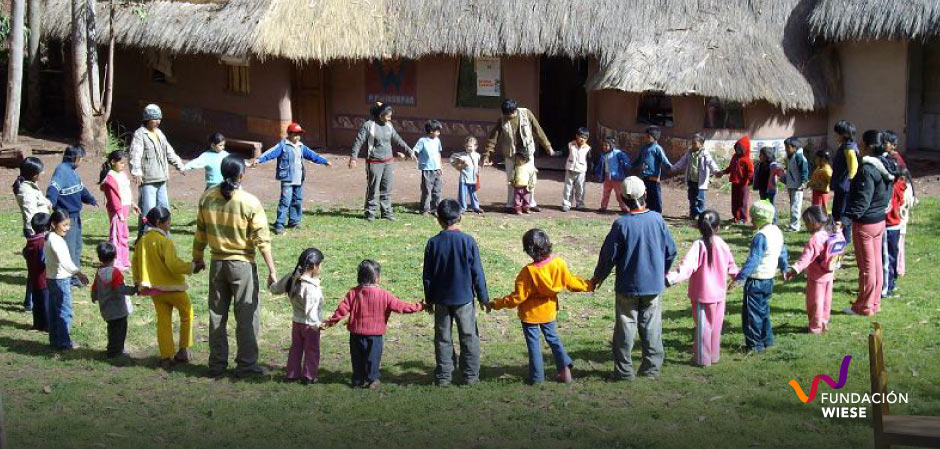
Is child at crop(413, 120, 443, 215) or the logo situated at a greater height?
child at crop(413, 120, 443, 215)

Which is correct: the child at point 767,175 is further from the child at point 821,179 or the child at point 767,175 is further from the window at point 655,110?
the window at point 655,110

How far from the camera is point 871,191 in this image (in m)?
10.9

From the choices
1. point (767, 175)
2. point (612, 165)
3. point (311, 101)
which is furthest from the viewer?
point (311, 101)

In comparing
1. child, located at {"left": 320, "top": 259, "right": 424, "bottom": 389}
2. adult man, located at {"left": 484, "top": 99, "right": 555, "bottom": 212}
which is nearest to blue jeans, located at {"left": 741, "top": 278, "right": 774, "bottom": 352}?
child, located at {"left": 320, "top": 259, "right": 424, "bottom": 389}

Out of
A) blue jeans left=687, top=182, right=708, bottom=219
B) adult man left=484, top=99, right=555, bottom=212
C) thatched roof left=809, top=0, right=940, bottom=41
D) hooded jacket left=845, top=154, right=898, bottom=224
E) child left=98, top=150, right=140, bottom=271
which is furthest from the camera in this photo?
thatched roof left=809, top=0, right=940, bottom=41

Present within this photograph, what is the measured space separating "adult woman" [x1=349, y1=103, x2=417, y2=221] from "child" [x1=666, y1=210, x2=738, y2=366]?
675 centimetres

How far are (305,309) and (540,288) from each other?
180 cm

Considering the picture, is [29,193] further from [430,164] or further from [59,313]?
[430,164]

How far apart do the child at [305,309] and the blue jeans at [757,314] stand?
3497 millimetres

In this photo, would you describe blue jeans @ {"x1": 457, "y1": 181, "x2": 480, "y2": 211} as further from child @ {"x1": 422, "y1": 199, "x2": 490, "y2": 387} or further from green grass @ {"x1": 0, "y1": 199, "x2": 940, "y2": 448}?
child @ {"x1": 422, "y1": 199, "x2": 490, "y2": 387}

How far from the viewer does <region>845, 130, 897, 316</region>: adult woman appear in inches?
428

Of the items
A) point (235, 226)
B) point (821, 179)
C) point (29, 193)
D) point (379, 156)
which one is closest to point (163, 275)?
point (235, 226)

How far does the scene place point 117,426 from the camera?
27.5 feet

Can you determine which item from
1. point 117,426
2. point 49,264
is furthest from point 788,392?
point 49,264
